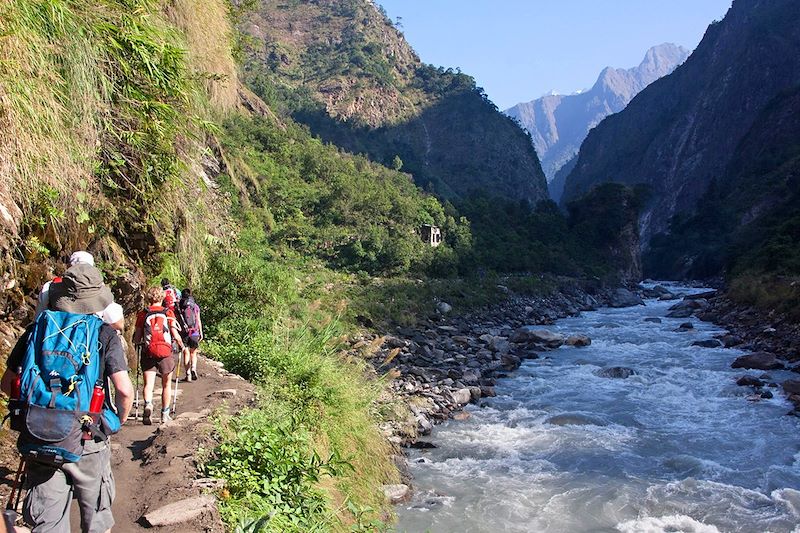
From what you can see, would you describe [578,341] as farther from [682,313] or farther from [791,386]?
[682,313]

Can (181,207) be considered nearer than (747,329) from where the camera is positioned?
Yes

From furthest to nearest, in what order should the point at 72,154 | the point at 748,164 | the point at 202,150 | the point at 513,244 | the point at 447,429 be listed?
the point at 748,164
the point at 513,244
the point at 447,429
the point at 202,150
the point at 72,154

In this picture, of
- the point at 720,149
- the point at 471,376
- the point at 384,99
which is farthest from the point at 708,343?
the point at 720,149

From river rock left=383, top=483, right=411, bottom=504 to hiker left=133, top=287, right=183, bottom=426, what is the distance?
2849 millimetres

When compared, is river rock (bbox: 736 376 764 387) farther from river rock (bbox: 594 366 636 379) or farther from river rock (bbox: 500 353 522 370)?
river rock (bbox: 500 353 522 370)

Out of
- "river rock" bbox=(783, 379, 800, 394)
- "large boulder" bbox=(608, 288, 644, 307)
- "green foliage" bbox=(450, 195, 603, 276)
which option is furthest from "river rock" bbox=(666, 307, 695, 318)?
"river rock" bbox=(783, 379, 800, 394)

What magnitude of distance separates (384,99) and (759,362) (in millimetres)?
69928

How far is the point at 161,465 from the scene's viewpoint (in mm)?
4094

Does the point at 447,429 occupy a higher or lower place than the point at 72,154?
lower

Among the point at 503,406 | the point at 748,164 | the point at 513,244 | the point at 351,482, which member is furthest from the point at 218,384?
the point at 748,164

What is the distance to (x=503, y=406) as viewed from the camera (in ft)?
38.4

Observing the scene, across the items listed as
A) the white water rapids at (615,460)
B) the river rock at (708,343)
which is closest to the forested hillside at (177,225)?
the white water rapids at (615,460)

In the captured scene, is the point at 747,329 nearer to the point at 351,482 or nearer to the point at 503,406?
the point at 503,406

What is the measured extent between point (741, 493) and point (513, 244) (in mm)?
32895
